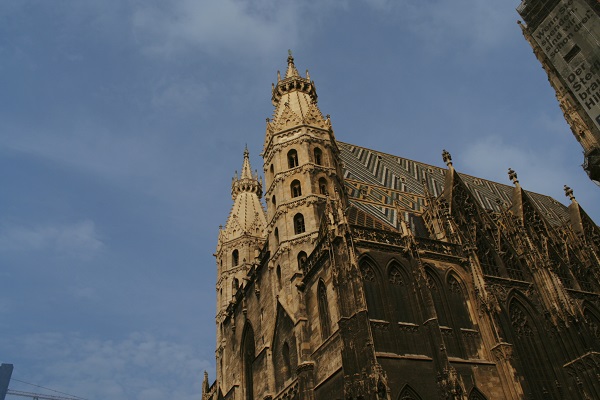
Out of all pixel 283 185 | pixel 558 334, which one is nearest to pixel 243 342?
pixel 283 185

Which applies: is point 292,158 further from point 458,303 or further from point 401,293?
point 458,303

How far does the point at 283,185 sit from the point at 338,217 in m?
6.13

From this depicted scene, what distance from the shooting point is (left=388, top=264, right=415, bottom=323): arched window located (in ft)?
65.0

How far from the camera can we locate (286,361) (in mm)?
23031

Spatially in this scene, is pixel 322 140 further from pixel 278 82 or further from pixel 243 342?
pixel 243 342

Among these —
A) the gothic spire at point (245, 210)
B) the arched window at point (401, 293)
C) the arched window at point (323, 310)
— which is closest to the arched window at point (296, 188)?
the arched window at point (323, 310)

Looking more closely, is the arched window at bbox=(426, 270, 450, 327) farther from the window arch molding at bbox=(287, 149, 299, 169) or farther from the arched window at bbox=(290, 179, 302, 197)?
the window arch molding at bbox=(287, 149, 299, 169)

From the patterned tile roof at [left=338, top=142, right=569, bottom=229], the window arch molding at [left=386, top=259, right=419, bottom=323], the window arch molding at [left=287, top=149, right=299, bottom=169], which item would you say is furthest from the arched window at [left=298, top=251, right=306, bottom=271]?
the window arch molding at [left=287, top=149, right=299, bottom=169]

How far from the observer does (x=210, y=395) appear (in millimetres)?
31500

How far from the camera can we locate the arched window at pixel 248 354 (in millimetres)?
27156

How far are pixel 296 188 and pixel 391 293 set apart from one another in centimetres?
845

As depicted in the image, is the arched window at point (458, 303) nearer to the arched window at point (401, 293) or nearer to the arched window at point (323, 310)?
the arched window at point (401, 293)

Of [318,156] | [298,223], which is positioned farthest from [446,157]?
[298,223]

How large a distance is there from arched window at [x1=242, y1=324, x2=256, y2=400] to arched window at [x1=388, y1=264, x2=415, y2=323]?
9891mm
